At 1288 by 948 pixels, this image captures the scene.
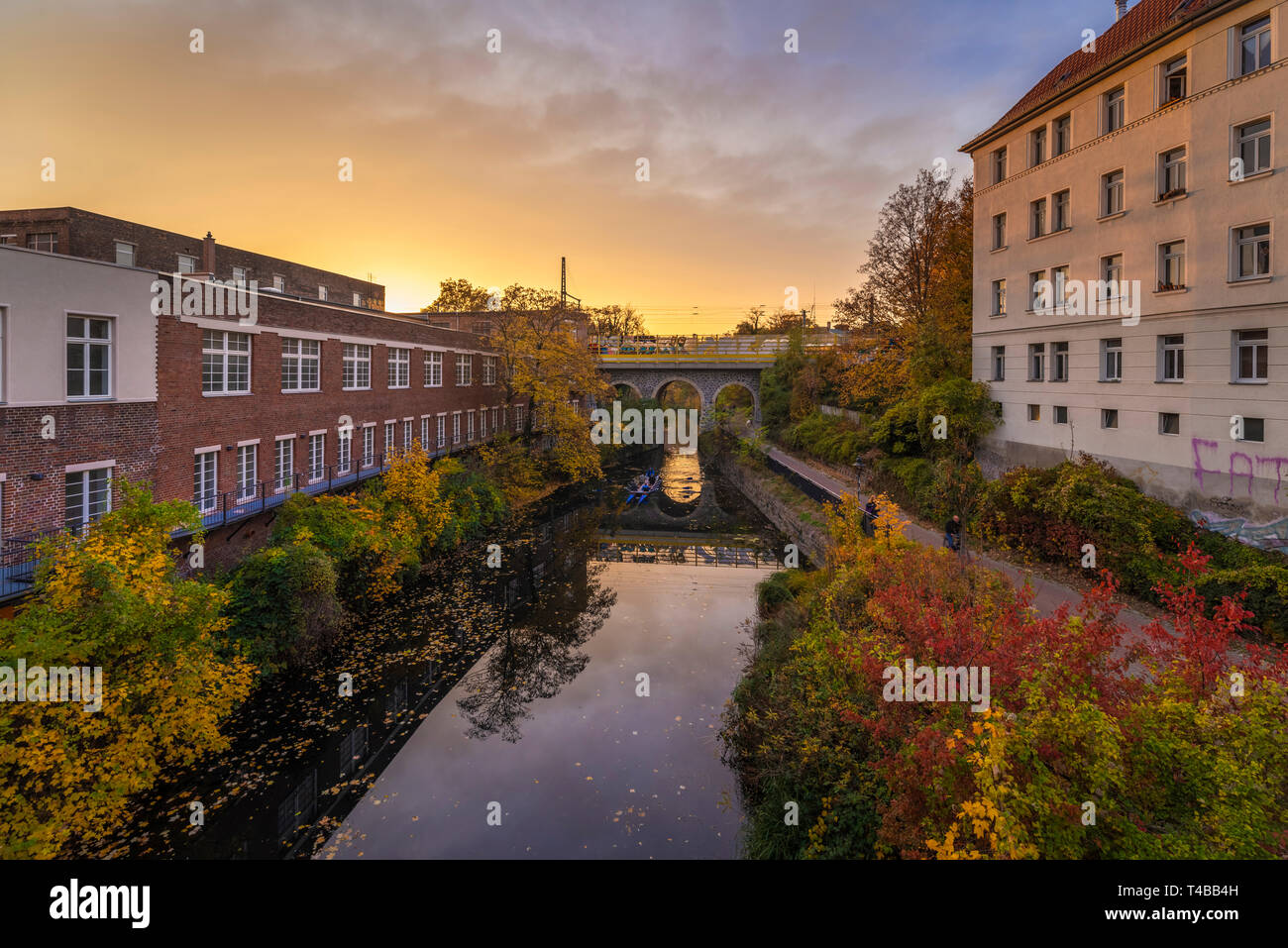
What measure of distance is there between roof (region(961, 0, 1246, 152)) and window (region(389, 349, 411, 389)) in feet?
85.5

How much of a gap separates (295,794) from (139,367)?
11636 mm

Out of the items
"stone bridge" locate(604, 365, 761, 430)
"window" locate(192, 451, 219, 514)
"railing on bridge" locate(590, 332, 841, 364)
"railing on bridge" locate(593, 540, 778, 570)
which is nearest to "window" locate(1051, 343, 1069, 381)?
"railing on bridge" locate(593, 540, 778, 570)

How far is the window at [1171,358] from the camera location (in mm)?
17422

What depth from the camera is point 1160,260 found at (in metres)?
17.8

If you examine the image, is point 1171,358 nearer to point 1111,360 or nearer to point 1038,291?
point 1111,360

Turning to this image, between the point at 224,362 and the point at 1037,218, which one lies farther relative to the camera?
the point at 1037,218

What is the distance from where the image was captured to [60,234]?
30.9 metres

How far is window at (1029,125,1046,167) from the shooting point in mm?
22547

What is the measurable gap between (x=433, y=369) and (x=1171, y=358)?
30477 mm

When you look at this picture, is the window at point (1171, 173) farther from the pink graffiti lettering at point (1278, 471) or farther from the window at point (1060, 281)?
the pink graffiti lettering at point (1278, 471)

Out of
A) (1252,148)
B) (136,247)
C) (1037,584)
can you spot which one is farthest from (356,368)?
(1252,148)

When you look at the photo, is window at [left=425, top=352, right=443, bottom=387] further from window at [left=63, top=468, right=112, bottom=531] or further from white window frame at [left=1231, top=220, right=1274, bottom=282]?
white window frame at [left=1231, top=220, right=1274, bottom=282]
